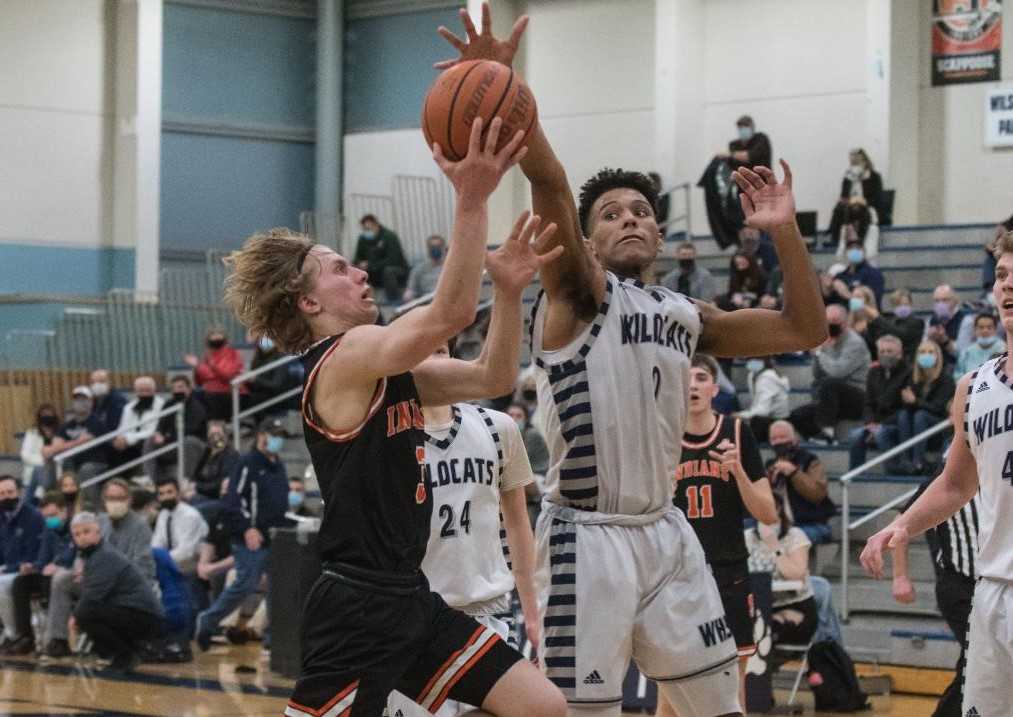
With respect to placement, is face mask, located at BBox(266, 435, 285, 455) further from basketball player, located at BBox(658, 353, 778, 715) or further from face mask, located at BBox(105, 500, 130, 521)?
basketball player, located at BBox(658, 353, 778, 715)

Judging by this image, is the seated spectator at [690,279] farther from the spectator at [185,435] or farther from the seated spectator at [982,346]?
the spectator at [185,435]

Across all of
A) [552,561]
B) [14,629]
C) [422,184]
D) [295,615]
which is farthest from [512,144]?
[422,184]

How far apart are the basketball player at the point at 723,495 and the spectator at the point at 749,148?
10.1m

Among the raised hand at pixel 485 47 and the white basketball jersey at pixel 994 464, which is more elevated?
the raised hand at pixel 485 47

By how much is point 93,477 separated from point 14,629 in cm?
338

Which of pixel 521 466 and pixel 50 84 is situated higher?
pixel 50 84

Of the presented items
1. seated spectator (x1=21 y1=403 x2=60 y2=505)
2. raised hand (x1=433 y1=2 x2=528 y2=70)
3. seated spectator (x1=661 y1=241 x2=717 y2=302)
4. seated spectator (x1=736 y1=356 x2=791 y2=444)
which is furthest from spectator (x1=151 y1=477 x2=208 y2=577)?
raised hand (x1=433 y1=2 x2=528 y2=70)

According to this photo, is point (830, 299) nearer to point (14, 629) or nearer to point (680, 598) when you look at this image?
point (14, 629)

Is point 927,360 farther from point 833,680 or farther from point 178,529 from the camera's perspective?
point 178,529

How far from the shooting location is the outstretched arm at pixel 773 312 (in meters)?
5.73

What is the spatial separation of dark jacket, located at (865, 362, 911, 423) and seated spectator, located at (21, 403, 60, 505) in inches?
329

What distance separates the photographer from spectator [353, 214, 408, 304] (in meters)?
21.7

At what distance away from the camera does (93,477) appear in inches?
723

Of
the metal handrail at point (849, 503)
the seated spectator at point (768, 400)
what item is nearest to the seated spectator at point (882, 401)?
the metal handrail at point (849, 503)
